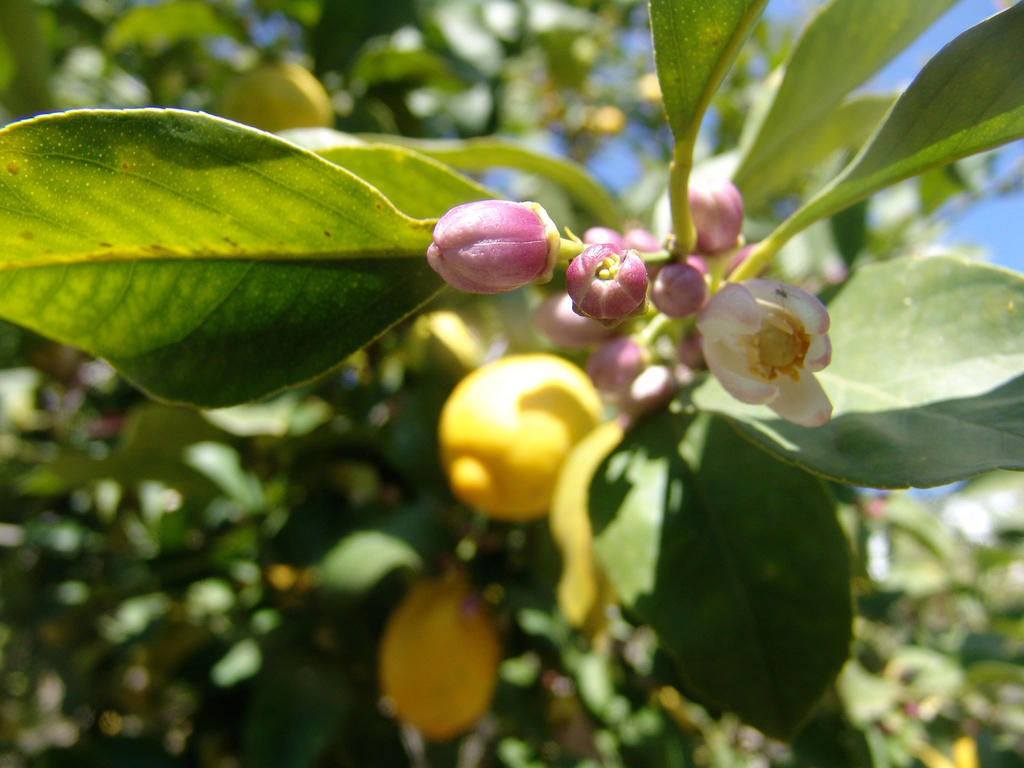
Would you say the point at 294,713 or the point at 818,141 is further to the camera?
the point at 294,713

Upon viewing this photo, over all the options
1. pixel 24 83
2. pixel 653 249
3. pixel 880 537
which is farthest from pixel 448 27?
pixel 880 537

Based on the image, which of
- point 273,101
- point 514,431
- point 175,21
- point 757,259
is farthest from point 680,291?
point 175,21

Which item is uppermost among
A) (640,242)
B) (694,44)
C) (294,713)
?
(694,44)

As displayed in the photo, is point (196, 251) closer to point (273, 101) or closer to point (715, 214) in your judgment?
point (715, 214)

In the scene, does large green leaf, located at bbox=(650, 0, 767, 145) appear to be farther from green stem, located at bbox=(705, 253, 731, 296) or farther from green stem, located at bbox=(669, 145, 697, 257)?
green stem, located at bbox=(705, 253, 731, 296)

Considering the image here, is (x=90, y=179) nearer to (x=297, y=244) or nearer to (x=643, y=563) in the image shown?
(x=297, y=244)

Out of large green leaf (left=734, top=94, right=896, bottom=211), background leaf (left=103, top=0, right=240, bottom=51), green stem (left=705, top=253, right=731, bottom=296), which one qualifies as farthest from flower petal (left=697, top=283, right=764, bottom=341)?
background leaf (left=103, top=0, right=240, bottom=51)
